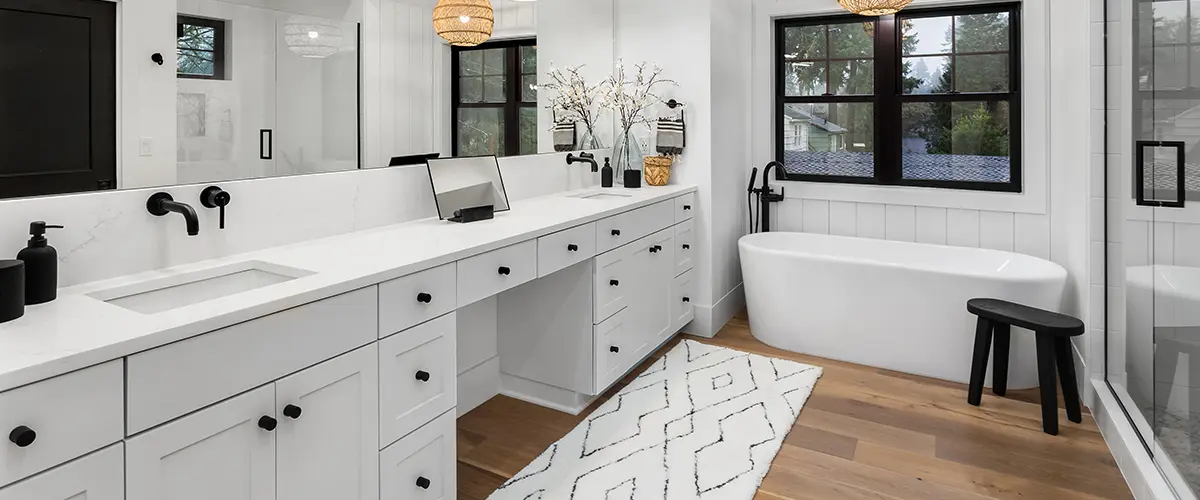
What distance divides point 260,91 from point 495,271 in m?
0.83

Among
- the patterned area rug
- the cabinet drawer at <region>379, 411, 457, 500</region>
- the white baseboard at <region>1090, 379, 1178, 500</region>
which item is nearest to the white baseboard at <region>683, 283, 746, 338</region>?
the patterned area rug

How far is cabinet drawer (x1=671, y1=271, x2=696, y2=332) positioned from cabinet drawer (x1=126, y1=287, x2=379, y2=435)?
2237 mm

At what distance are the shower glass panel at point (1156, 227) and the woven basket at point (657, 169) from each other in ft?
6.66

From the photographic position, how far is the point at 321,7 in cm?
197

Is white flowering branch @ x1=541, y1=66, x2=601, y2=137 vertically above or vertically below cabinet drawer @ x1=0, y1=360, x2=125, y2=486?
above

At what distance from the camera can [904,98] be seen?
4152mm

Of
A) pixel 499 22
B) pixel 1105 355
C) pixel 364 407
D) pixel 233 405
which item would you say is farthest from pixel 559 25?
pixel 1105 355

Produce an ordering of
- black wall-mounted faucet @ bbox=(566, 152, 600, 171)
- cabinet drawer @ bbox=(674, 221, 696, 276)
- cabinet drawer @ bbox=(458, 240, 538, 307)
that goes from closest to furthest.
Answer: cabinet drawer @ bbox=(458, 240, 538, 307)
black wall-mounted faucet @ bbox=(566, 152, 600, 171)
cabinet drawer @ bbox=(674, 221, 696, 276)

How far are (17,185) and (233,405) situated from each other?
69 centimetres

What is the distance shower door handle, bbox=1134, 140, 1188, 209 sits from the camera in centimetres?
187

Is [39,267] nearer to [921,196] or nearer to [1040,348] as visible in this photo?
[1040,348]

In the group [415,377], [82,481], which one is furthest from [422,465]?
[82,481]

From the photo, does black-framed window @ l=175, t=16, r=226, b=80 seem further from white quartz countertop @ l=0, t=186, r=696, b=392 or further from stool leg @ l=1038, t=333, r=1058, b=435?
stool leg @ l=1038, t=333, r=1058, b=435

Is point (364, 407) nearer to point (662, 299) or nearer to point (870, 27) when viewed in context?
point (662, 299)
